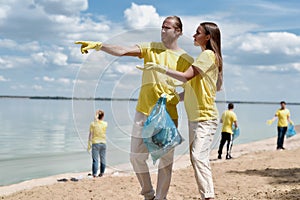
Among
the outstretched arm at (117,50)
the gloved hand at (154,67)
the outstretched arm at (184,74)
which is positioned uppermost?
the outstretched arm at (117,50)

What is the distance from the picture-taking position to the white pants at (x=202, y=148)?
4887mm

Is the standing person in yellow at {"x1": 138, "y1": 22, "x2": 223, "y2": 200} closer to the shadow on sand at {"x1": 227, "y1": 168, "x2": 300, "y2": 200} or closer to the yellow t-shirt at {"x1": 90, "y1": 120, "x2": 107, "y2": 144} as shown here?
the shadow on sand at {"x1": 227, "y1": 168, "x2": 300, "y2": 200}

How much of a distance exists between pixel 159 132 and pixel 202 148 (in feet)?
1.64

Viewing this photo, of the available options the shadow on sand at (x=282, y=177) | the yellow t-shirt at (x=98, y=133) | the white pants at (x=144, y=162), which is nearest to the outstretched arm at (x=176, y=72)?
the white pants at (x=144, y=162)

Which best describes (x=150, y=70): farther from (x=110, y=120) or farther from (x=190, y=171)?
(x=190, y=171)

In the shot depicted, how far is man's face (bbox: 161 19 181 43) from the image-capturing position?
4.89 meters

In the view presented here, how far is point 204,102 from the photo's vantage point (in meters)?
4.91

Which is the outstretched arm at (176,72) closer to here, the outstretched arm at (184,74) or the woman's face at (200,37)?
the outstretched arm at (184,74)

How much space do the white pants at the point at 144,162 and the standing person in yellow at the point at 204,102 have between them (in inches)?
14.3

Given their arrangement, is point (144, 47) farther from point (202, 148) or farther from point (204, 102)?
point (202, 148)

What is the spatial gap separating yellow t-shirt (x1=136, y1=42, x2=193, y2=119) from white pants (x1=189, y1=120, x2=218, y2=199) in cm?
36

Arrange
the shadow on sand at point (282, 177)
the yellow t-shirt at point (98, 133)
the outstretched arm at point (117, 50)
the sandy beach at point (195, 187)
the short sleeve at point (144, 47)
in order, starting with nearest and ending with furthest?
1. the outstretched arm at point (117, 50)
2. the short sleeve at point (144, 47)
3. the shadow on sand at point (282, 177)
4. the sandy beach at point (195, 187)
5. the yellow t-shirt at point (98, 133)

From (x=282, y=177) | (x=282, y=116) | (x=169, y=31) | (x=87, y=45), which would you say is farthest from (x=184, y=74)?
(x=282, y=116)

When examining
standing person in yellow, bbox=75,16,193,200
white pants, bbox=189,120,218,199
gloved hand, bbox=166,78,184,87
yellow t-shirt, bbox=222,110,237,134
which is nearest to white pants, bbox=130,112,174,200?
standing person in yellow, bbox=75,16,193,200
